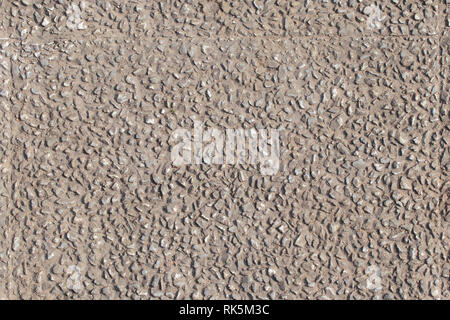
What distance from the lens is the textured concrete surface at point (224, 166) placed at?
1824 millimetres

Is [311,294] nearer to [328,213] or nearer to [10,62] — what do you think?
[328,213]

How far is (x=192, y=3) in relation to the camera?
1897 mm

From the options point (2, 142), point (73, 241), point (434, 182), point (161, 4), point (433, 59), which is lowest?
point (73, 241)

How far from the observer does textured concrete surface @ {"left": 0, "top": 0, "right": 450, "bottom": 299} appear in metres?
1.82

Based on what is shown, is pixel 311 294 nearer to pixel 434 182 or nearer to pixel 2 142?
pixel 434 182

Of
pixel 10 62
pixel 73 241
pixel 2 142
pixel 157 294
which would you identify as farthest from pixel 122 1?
pixel 157 294

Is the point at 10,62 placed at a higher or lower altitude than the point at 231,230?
higher

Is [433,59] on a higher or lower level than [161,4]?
lower

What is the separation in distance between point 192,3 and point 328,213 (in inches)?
36.5

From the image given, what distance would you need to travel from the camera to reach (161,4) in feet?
6.21

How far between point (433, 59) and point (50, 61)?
55.9 inches

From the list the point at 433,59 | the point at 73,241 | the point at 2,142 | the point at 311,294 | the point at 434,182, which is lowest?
the point at 311,294

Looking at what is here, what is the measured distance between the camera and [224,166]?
6.10 ft

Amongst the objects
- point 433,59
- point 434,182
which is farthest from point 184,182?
point 433,59
